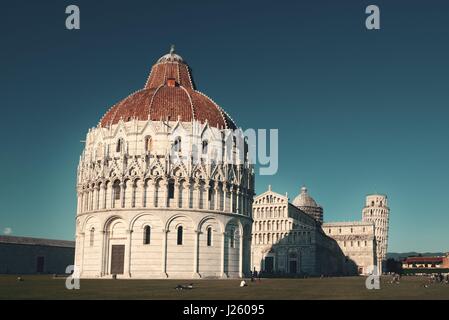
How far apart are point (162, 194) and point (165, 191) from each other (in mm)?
528

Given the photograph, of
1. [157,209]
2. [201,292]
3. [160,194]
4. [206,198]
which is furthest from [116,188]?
[201,292]

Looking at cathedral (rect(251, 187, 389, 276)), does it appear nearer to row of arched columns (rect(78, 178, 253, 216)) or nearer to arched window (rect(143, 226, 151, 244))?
row of arched columns (rect(78, 178, 253, 216))

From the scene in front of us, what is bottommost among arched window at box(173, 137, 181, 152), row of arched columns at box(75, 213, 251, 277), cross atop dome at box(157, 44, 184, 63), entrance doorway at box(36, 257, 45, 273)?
entrance doorway at box(36, 257, 45, 273)

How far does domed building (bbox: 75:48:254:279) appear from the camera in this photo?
2655 inches

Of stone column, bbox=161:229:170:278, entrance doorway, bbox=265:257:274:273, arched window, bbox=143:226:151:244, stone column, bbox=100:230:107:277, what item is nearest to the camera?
stone column, bbox=161:229:170:278

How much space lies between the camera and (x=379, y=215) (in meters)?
179

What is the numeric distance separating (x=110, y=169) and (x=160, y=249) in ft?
37.8

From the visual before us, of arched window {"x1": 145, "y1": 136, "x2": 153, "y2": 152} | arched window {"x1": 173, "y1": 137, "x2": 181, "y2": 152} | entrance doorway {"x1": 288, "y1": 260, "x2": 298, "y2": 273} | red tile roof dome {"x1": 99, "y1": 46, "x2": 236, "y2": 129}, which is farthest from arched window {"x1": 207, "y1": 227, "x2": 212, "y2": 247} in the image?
entrance doorway {"x1": 288, "y1": 260, "x2": 298, "y2": 273}

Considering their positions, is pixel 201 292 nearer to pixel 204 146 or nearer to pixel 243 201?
pixel 204 146

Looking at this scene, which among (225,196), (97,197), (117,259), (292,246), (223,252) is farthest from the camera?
(292,246)
